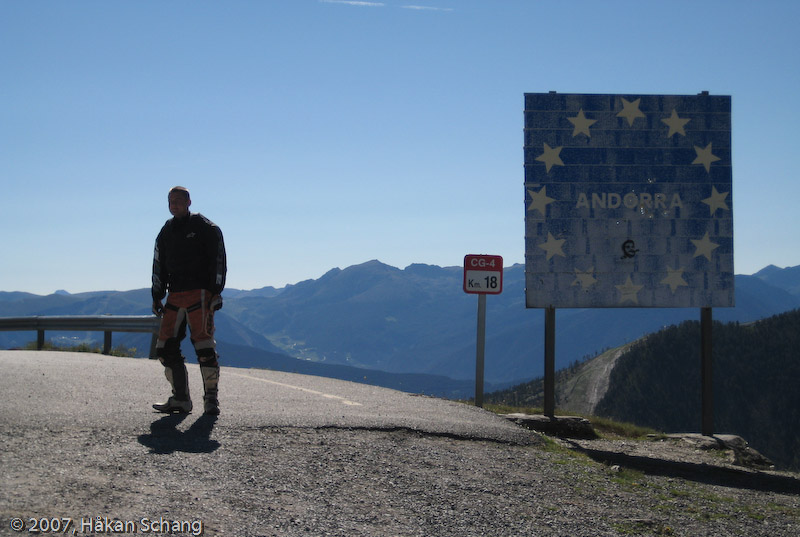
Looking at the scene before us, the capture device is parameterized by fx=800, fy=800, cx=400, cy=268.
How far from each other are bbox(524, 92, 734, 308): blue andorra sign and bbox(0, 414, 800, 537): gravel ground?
18.6 feet

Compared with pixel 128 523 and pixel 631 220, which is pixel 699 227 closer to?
pixel 631 220

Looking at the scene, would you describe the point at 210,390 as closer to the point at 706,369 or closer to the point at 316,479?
the point at 316,479

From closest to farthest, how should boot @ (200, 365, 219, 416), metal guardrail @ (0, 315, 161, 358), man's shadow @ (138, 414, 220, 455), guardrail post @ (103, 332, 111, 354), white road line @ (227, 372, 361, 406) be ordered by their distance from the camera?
man's shadow @ (138, 414, 220, 455) → boot @ (200, 365, 219, 416) → white road line @ (227, 372, 361, 406) → metal guardrail @ (0, 315, 161, 358) → guardrail post @ (103, 332, 111, 354)

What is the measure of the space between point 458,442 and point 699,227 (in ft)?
25.4

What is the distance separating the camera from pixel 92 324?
20219mm

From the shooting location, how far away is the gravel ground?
200 inches

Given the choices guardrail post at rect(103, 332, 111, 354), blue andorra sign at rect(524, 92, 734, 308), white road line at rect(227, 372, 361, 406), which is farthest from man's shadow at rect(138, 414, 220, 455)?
guardrail post at rect(103, 332, 111, 354)

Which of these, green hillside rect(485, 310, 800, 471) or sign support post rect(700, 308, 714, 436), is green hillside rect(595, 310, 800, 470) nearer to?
green hillside rect(485, 310, 800, 471)

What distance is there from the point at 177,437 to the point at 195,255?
204 cm

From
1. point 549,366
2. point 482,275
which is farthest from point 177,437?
point 549,366

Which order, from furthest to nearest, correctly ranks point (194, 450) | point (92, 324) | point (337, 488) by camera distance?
point (92, 324), point (194, 450), point (337, 488)

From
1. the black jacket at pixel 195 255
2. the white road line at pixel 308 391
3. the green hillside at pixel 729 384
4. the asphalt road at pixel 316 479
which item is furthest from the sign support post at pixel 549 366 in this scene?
the green hillside at pixel 729 384

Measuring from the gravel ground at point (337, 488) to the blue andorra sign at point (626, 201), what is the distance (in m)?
5.68

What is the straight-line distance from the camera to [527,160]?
13641 millimetres
